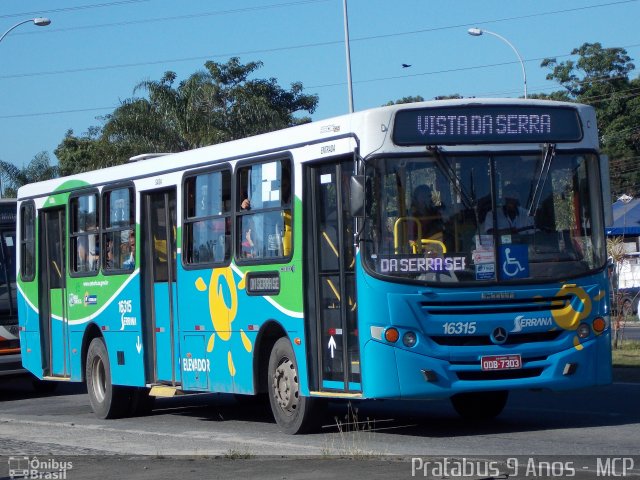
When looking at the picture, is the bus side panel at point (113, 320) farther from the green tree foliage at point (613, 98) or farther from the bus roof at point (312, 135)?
the green tree foliage at point (613, 98)

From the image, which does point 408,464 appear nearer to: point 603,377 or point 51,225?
point 603,377

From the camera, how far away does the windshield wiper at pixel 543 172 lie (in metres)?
12.1

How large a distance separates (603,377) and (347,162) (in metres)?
3.35

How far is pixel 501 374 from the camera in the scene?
471 inches

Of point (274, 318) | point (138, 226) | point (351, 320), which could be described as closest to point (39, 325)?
point (138, 226)

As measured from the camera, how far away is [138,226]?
16281mm

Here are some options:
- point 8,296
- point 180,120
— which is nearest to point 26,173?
point 180,120

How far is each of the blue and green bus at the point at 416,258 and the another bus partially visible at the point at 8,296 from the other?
312 inches

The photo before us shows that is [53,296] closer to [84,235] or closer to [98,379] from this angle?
[84,235]

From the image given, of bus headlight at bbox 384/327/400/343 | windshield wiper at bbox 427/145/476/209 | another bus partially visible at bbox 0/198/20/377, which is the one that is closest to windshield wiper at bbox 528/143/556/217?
windshield wiper at bbox 427/145/476/209

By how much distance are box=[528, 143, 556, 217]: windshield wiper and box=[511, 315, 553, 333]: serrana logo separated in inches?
42.3

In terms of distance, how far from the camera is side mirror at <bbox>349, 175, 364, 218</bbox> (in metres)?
11.5

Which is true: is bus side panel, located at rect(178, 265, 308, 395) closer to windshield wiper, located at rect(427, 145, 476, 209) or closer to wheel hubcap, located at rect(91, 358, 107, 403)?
windshield wiper, located at rect(427, 145, 476, 209)

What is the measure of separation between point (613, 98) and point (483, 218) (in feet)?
195
